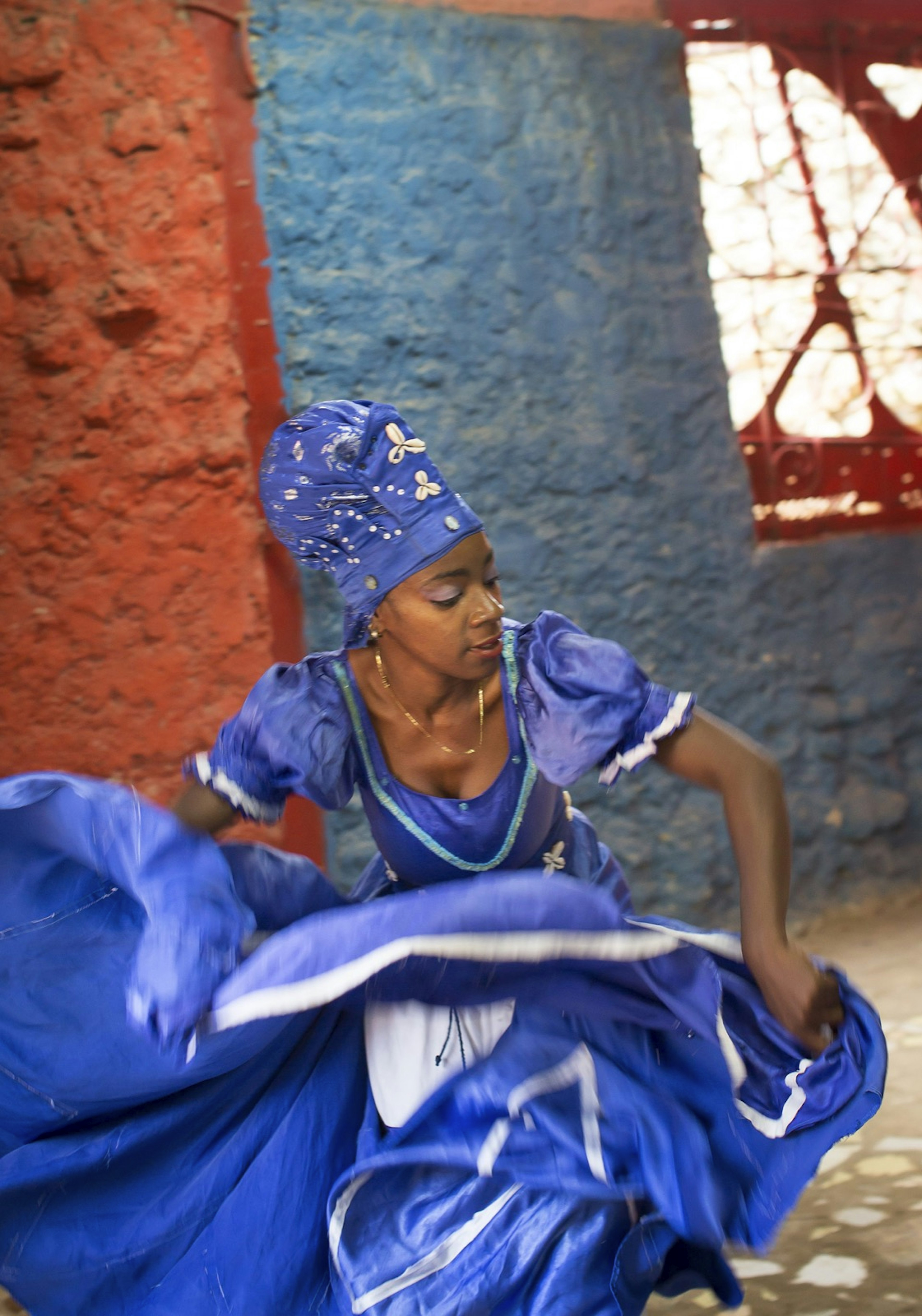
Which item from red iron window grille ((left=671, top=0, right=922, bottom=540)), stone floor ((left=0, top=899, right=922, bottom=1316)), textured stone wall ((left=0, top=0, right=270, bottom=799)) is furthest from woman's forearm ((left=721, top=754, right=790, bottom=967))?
red iron window grille ((left=671, top=0, right=922, bottom=540))

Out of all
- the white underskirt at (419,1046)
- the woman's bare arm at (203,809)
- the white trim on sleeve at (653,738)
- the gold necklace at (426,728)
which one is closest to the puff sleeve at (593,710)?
the white trim on sleeve at (653,738)

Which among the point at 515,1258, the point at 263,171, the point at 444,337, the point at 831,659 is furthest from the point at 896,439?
the point at 515,1258

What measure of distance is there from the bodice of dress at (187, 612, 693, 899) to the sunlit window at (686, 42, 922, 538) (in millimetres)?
2343

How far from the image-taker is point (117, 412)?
3.39m

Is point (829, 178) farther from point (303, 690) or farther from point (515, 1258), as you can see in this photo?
point (515, 1258)

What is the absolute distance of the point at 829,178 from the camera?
14.8 ft

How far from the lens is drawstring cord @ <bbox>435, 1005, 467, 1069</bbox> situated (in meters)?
1.92

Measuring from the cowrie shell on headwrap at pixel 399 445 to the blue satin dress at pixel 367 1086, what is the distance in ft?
1.38

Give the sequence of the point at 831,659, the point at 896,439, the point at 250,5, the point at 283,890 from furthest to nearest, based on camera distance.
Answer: the point at 896,439 < the point at 831,659 < the point at 250,5 < the point at 283,890

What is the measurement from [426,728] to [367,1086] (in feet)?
1.85

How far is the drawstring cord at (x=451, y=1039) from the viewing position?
75.6 inches

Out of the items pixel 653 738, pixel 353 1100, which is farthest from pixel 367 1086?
pixel 653 738

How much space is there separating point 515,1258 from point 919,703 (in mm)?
3070

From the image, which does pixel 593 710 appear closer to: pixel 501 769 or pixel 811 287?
pixel 501 769
